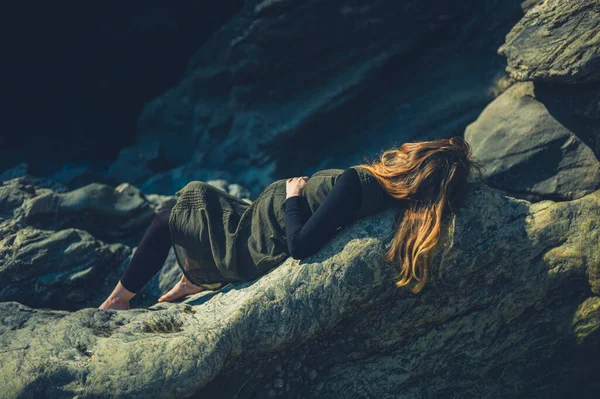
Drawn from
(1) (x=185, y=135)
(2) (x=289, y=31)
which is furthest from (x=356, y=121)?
(1) (x=185, y=135)

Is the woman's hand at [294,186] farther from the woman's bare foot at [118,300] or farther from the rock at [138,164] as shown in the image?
the rock at [138,164]

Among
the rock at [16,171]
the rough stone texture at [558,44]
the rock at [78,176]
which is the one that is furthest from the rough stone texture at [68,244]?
the rough stone texture at [558,44]

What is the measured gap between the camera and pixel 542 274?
172 inches

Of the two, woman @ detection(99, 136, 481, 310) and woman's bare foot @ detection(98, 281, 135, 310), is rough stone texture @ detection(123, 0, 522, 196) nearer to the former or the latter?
woman @ detection(99, 136, 481, 310)

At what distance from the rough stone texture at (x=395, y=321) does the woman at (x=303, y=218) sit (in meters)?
0.16

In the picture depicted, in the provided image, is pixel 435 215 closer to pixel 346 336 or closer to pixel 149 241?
pixel 346 336

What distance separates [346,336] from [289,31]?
4540 mm

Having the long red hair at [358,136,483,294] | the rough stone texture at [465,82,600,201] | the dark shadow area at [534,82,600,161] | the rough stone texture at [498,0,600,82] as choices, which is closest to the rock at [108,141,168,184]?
the rough stone texture at [465,82,600,201]

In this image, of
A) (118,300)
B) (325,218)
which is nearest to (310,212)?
(325,218)

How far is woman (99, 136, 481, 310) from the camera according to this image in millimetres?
4172

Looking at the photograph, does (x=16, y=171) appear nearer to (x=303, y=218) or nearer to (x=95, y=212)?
(x=95, y=212)

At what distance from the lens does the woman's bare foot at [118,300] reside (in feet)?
15.4

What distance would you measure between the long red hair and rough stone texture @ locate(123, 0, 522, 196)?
10.2 feet

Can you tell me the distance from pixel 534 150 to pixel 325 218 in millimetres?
2888
